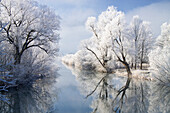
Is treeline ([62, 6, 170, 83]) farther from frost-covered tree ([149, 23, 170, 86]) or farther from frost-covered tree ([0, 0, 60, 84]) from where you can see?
frost-covered tree ([0, 0, 60, 84])

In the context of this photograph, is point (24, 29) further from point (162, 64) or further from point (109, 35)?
point (162, 64)

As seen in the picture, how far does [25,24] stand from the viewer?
47.9 ft

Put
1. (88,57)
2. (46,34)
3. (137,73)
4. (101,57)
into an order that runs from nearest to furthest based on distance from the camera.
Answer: (46,34) < (137,73) < (101,57) < (88,57)

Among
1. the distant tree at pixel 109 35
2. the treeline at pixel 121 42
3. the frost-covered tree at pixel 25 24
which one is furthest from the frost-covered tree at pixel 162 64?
the frost-covered tree at pixel 25 24

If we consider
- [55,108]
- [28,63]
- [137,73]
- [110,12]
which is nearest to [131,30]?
[110,12]

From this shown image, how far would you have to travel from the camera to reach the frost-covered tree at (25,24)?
1271cm

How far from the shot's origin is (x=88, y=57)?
110 ft

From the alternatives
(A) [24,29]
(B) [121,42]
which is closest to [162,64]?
(B) [121,42]

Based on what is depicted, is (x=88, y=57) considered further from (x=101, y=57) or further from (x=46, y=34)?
(x=46, y=34)

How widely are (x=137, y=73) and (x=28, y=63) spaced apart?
14.7m

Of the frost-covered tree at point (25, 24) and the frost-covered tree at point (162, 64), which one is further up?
the frost-covered tree at point (25, 24)

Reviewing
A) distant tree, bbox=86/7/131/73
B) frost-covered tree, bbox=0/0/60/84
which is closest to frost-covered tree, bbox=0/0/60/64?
frost-covered tree, bbox=0/0/60/84

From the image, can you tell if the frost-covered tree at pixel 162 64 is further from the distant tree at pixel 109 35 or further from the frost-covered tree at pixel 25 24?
the frost-covered tree at pixel 25 24

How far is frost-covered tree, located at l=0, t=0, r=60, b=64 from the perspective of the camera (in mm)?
12711
